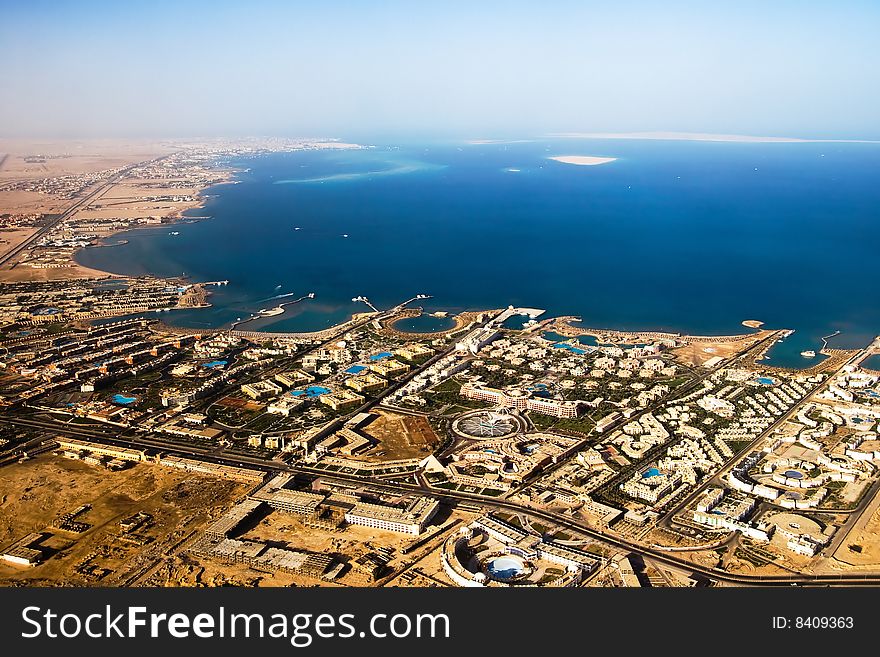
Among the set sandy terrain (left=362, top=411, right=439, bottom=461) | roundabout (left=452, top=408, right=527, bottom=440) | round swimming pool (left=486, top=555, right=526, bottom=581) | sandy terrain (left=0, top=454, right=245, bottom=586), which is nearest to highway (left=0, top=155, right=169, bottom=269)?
sandy terrain (left=0, top=454, right=245, bottom=586)

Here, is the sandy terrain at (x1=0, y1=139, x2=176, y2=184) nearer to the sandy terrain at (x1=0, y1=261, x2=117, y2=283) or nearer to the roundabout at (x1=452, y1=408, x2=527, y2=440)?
the sandy terrain at (x1=0, y1=261, x2=117, y2=283)

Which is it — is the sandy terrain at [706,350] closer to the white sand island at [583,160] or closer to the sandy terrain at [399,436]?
the sandy terrain at [399,436]

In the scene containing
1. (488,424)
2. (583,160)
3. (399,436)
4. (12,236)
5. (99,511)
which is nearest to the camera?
(99,511)

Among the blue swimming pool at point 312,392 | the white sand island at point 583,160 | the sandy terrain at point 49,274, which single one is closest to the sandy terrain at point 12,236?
the sandy terrain at point 49,274

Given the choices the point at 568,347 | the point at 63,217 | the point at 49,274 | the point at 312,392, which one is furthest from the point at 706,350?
the point at 63,217

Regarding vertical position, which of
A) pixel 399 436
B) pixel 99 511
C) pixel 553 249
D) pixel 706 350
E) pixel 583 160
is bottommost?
pixel 99 511

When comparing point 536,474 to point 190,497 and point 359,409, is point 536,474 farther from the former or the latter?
point 190,497

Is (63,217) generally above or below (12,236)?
above

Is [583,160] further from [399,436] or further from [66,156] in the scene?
[399,436]
